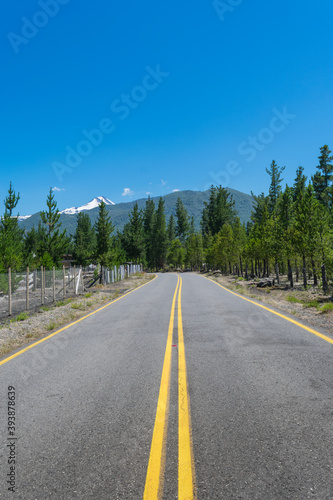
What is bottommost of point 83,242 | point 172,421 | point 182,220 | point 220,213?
point 172,421

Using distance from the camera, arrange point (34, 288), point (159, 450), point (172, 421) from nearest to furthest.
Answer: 1. point (159, 450)
2. point (172, 421)
3. point (34, 288)

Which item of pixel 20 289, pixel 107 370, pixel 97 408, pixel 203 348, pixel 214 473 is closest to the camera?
pixel 214 473

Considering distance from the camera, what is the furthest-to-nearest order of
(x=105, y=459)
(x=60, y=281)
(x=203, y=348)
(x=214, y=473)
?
1. (x=60, y=281)
2. (x=203, y=348)
3. (x=105, y=459)
4. (x=214, y=473)

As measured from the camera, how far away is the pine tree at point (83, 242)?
229 ft

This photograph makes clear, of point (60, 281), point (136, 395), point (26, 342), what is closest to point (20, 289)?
point (60, 281)

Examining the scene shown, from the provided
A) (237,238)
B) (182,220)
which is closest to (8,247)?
(237,238)

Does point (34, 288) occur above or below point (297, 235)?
below

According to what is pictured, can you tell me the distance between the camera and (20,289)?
2009 centimetres

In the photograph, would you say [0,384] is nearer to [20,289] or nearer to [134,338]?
[134,338]

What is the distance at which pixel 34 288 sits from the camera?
1647cm

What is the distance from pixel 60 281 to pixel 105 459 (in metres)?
17.5

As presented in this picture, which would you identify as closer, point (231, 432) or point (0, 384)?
point (231, 432)

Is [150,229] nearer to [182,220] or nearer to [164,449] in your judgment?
[182,220]

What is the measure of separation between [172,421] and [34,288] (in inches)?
605
